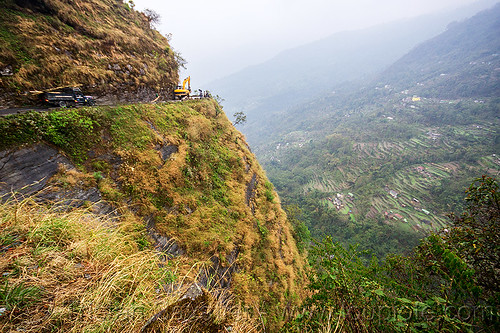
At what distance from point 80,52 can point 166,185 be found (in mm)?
9563

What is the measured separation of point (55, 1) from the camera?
10797mm

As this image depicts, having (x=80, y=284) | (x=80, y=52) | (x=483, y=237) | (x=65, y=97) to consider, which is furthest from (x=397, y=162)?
(x=80, y=284)

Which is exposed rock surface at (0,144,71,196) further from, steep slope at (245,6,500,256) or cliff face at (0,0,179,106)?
steep slope at (245,6,500,256)

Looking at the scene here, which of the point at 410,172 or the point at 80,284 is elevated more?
the point at 80,284

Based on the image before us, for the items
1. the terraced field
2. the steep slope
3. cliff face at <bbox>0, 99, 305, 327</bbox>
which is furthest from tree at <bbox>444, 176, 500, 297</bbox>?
the terraced field

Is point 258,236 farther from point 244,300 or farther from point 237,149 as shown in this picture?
point 237,149

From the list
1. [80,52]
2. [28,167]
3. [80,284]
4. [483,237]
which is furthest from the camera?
[80,52]

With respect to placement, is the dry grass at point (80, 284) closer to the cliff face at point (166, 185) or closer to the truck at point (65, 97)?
the cliff face at point (166, 185)

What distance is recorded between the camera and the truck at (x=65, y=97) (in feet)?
26.8

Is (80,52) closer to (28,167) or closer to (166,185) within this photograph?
(28,167)

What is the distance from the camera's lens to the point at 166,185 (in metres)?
8.41

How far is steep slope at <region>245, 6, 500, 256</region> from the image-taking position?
51125mm

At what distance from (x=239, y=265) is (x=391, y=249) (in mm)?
46176

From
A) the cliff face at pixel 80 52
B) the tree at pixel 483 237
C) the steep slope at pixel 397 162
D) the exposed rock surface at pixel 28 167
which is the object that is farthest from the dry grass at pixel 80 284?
the steep slope at pixel 397 162
